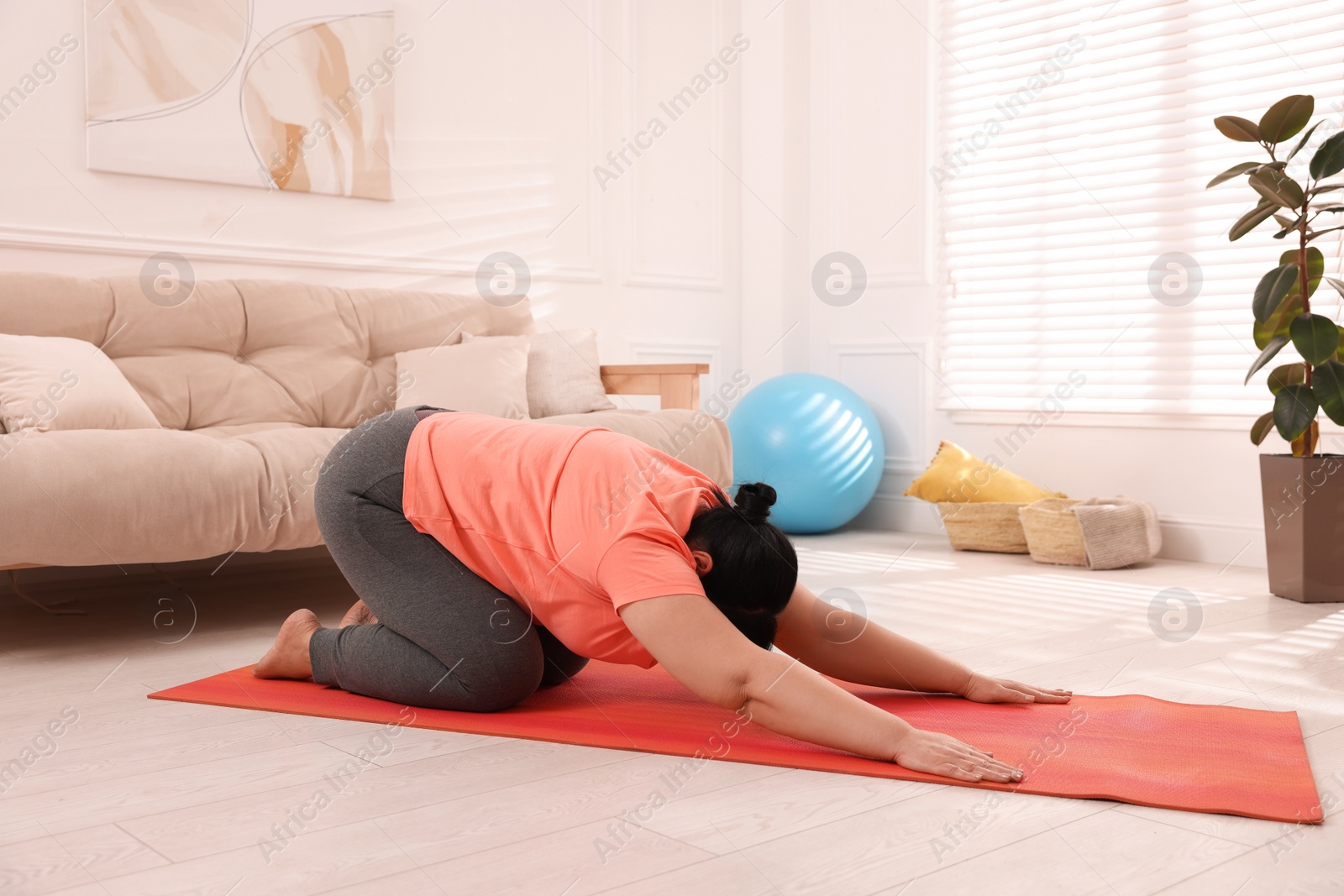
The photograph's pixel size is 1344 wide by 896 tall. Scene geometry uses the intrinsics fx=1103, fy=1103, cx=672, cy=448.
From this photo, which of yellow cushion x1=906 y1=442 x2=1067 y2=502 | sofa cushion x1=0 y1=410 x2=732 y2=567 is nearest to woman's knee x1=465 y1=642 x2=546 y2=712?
sofa cushion x1=0 y1=410 x2=732 y2=567

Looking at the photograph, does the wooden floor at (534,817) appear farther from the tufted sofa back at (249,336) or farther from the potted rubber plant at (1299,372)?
the tufted sofa back at (249,336)

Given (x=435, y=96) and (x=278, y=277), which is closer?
(x=278, y=277)

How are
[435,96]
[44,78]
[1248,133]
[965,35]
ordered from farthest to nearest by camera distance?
[965,35] < [435,96] < [44,78] < [1248,133]

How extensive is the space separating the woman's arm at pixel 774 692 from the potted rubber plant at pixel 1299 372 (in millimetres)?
1893

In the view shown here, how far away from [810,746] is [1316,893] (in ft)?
2.25

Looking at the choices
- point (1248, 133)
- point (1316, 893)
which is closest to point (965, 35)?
point (1248, 133)

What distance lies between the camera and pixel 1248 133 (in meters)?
2.98

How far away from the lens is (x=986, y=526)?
3.91 m

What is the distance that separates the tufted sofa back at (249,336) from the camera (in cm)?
295

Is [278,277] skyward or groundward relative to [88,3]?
groundward

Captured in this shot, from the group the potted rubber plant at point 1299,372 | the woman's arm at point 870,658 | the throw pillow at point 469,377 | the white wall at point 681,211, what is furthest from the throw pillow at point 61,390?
the potted rubber plant at point 1299,372

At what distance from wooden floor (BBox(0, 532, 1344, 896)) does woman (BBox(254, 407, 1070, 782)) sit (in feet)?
0.40

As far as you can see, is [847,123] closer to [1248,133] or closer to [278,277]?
[1248,133]

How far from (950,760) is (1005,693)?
0.43m
